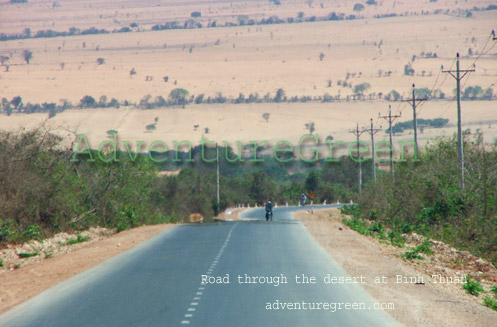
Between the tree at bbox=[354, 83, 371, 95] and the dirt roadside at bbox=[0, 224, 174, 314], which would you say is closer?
the dirt roadside at bbox=[0, 224, 174, 314]

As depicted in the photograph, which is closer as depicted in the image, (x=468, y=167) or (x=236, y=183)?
(x=468, y=167)

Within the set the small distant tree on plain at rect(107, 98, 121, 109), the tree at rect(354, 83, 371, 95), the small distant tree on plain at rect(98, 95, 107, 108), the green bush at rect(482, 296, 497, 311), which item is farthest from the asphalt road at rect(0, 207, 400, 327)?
the tree at rect(354, 83, 371, 95)

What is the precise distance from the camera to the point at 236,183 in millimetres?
103438

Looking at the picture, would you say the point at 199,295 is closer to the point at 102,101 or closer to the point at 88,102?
the point at 88,102

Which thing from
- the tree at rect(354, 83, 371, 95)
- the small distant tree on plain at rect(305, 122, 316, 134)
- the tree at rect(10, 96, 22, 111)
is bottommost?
the small distant tree on plain at rect(305, 122, 316, 134)

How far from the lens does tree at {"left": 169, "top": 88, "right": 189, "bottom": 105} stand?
6924 inches

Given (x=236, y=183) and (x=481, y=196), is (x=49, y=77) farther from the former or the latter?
(x=481, y=196)

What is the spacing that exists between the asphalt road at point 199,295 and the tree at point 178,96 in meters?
151

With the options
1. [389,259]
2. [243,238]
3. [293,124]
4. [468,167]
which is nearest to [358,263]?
[389,259]

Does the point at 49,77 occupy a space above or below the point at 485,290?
above

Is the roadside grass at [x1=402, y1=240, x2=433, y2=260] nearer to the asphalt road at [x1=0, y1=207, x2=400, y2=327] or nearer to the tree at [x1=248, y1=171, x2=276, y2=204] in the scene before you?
the asphalt road at [x1=0, y1=207, x2=400, y2=327]

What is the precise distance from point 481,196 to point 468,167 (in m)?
7.00

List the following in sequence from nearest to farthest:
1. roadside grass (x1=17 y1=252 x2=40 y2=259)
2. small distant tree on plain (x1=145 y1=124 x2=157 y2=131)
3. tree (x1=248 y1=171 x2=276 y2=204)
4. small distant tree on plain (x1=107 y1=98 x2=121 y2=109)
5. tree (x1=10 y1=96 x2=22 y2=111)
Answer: roadside grass (x1=17 y1=252 x2=40 y2=259), tree (x1=248 y1=171 x2=276 y2=204), small distant tree on plain (x1=145 y1=124 x2=157 y2=131), tree (x1=10 y1=96 x2=22 y2=111), small distant tree on plain (x1=107 y1=98 x2=121 y2=109)

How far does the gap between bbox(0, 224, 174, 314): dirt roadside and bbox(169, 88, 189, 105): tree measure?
140788 mm
